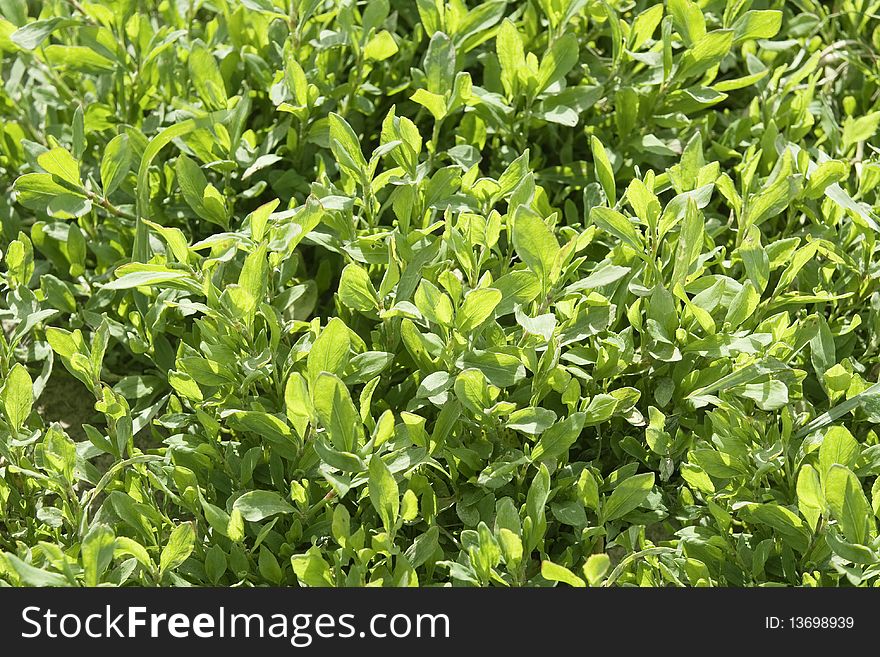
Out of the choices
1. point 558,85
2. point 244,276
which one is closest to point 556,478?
point 244,276

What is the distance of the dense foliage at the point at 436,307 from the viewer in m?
1.28

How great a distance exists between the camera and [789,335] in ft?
4.56

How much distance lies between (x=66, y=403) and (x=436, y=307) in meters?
0.78

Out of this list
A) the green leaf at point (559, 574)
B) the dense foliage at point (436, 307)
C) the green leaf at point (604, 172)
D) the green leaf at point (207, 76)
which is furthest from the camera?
the green leaf at point (207, 76)

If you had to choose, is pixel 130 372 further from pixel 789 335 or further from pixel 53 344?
pixel 789 335

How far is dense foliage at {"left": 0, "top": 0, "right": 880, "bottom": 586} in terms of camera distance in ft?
4.18

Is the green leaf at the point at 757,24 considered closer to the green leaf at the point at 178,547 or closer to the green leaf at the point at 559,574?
the green leaf at the point at 559,574

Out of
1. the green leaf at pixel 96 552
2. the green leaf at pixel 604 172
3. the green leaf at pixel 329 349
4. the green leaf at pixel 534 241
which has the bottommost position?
the green leaf at pixel 96 552

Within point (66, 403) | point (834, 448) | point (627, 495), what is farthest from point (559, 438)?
point (66, 403)

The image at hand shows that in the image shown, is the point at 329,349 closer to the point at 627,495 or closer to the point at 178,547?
the point at 178,547

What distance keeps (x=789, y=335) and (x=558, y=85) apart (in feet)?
1.74

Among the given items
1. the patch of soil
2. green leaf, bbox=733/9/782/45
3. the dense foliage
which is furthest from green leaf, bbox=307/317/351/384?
green leaf, bbox=733/9/782/45

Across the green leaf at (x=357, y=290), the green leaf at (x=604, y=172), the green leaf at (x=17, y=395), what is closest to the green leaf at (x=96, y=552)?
the green leaf at (x=17, y=395)

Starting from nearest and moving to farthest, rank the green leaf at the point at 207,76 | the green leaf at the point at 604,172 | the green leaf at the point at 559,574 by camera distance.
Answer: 1. the green leaf at the point at 559,574
2. the green leaf at the point at 604,172
3. the green leaf at the point at 207,76
